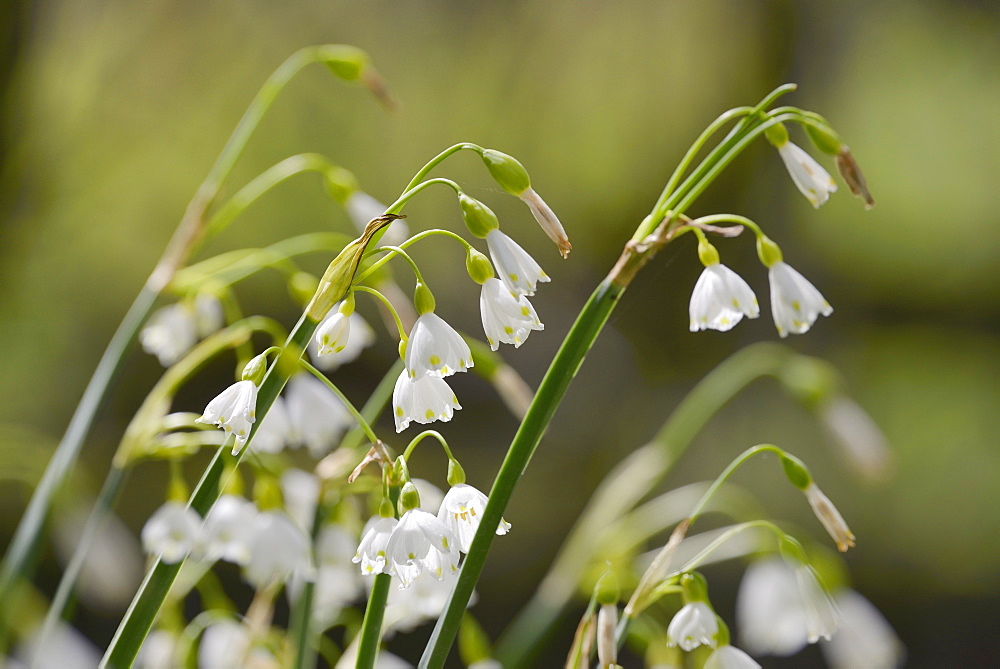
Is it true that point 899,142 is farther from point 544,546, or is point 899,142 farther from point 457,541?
point 457,541

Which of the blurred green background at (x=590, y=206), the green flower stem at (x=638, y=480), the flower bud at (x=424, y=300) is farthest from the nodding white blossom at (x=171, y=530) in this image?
the blurred green background at (x=590, y=206)

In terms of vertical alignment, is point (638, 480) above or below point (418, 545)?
below

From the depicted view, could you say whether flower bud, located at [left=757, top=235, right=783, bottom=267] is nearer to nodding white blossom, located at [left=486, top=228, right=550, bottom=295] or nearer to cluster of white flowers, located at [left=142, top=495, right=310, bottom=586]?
nodding white blossom, located at [left=486, top=228, right=550, bottom=295]

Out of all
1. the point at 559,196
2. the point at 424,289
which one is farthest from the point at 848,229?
the point at 424,289

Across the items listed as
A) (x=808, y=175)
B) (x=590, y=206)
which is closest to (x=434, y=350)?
(x=808, y=175)

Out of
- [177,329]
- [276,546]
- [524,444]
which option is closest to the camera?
[524,444]

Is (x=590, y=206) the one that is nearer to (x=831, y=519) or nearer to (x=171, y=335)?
(x=171, y=335)

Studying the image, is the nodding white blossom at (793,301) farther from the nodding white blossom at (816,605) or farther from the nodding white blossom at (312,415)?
the nodding white blossom at (312,415)
